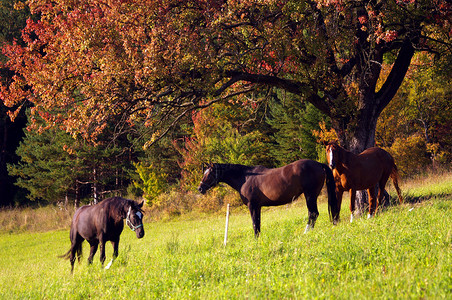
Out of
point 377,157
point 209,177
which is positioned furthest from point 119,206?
point 377,157

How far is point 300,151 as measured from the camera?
3117 cm

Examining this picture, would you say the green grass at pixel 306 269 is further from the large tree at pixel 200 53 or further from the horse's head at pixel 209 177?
the large tree at pixel 200 53

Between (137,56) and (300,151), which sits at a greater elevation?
(137,56)

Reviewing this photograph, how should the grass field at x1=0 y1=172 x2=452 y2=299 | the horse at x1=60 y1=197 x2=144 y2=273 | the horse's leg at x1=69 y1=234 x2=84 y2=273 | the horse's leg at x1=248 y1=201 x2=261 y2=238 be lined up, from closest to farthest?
the grass field at x1=0 y1=172 x2=452 y2=299
the horse at x1=60 y1=197 x2=144 y2=273
the horse's leg at x1=248 y1=201 x2=261 y2=238
the horse's leg at x1=69 y1=234 x2=84 y2=273

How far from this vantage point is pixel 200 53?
11.0 metres

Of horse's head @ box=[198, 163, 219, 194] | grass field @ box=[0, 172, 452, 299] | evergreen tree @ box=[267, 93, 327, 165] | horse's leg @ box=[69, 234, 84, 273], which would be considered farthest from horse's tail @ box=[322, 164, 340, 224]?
evergreen tree @ box=[267, 93, 327, 165]

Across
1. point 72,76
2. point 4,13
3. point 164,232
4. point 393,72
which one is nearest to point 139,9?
point 72,76

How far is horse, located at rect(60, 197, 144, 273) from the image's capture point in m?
9.59

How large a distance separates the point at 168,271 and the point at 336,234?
11.3 ft

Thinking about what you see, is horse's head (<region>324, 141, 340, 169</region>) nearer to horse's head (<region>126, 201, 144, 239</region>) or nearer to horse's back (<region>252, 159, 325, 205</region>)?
horse's back (<region>252, 159, 325, 205</region>)

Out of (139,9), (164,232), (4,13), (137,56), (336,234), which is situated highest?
(4,13)

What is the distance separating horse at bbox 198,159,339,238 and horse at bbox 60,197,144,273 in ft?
6.17

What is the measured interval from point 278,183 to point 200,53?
420cm

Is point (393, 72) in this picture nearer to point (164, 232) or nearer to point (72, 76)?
point (72, 76)
